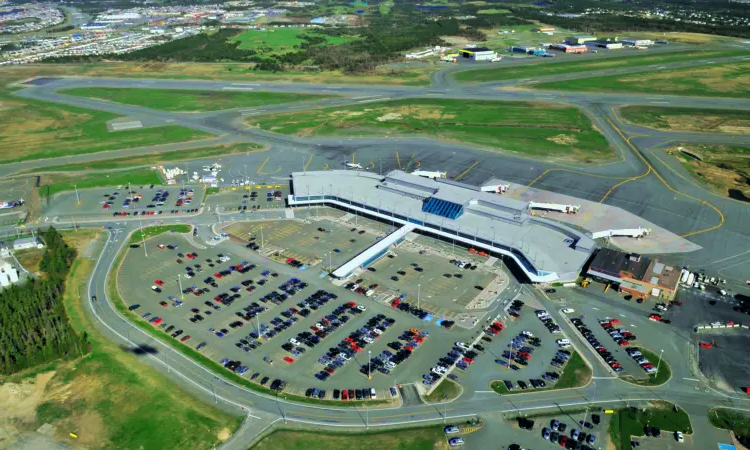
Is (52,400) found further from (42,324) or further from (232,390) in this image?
(232,390)

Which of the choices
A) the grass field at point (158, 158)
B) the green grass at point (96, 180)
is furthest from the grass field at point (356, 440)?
the grass field at point (158, 158)

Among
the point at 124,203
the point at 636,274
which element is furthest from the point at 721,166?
the point at 124,203

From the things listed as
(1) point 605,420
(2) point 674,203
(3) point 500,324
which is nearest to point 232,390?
(3) point 500,324

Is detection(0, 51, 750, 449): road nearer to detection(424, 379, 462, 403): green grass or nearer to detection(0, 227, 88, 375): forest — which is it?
detection(424, 379, 462, 403): green grass

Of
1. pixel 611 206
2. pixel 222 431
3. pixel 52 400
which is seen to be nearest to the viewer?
pixel 222 431

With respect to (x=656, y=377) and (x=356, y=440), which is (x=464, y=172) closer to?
(x=656, y=377)
